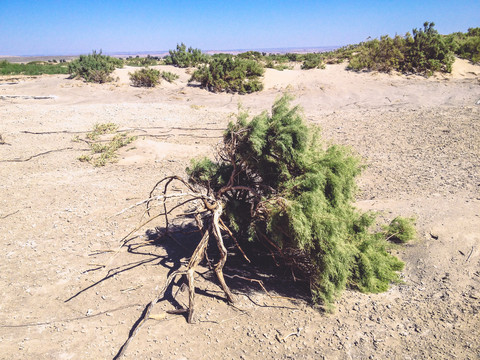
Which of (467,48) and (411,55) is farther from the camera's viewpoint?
(467,48)

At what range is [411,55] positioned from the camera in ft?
60.0

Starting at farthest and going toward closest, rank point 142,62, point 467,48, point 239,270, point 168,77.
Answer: point 142,62
point 467,48
point 168,77
point 239,270

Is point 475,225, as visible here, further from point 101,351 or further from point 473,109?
point 473,109

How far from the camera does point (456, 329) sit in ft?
12.2

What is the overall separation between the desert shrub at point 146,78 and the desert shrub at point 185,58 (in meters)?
4.42

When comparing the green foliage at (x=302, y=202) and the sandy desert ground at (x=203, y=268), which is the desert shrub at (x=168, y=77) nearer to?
the sandy desert ground at (x=203, y=268)

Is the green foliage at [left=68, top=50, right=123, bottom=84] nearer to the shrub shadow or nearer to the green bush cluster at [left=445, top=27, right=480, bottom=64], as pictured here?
the shrub shadow

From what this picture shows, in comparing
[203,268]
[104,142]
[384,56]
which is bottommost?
[203,268]

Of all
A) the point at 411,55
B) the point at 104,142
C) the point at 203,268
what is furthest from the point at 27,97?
the point at 411,55

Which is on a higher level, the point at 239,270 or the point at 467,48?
the point at 467,48

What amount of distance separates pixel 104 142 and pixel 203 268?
6510 millimetres

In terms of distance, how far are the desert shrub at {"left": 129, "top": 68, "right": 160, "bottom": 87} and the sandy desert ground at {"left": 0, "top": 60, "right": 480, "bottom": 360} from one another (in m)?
6.96

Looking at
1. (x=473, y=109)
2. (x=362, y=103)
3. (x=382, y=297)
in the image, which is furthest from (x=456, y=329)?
(x=362, y=103)

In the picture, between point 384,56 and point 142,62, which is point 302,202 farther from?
point 142,62
